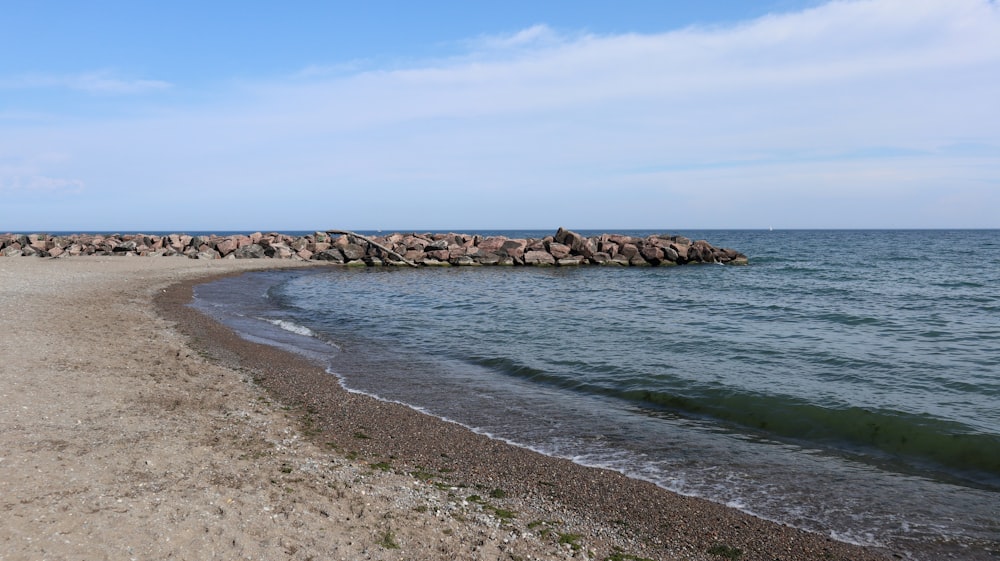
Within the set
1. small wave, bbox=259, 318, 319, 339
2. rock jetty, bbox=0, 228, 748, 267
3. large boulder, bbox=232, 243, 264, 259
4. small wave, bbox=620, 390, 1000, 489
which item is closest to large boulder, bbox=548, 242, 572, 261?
rock jetty, bbox=0, 228, 748, 267

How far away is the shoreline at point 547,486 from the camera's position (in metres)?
5.73

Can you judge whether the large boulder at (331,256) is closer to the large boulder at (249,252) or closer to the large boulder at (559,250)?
the large boulder at (249,252)

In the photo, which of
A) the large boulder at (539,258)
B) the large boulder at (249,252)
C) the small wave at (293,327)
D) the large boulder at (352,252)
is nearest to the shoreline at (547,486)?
the small wave at (293,327)

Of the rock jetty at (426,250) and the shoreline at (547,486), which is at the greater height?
the rock jetty at (426,250)

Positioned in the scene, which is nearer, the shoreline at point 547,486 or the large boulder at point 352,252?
the shoreline at point 547,486

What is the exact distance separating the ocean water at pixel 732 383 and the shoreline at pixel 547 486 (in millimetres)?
431

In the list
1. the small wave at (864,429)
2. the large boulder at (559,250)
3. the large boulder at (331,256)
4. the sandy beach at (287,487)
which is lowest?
the small wave at (864,429)

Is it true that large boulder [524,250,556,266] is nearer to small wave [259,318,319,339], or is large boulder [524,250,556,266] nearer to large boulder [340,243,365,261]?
large boulder [340,243,365,261]

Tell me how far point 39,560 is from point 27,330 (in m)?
11.1

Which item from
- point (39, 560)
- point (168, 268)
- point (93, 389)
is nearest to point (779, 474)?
point (39, 560)

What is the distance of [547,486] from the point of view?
6.96 metres

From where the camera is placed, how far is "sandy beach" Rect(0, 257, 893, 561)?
16.5 ft

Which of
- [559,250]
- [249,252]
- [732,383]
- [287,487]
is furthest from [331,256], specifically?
[287,487]

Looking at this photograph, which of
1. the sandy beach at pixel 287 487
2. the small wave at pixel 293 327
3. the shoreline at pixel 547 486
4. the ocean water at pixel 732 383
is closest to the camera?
the sandy beach at pixel 287 487
